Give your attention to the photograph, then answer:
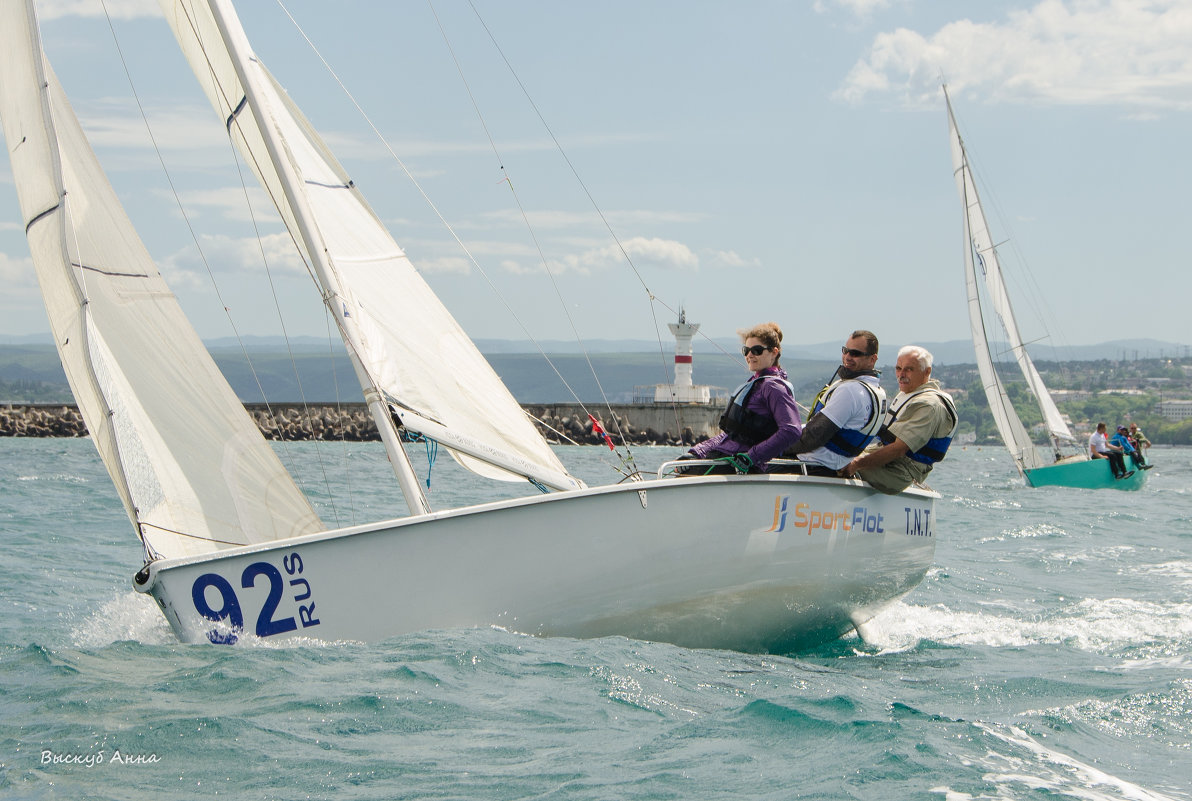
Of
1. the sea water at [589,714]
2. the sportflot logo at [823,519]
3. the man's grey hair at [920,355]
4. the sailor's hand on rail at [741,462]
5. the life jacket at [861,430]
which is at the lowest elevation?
the sea water at [589,714]

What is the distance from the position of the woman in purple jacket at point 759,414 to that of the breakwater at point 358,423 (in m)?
36.0

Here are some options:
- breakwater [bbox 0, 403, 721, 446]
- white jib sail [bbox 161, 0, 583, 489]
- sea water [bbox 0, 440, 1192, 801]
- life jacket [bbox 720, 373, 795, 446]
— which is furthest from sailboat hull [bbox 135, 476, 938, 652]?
breakwater [bbox 0, 403, 721, 446]

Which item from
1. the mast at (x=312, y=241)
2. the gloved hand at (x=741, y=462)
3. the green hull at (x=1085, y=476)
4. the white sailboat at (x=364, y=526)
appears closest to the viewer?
the white sailboat at (x=364, y=526)

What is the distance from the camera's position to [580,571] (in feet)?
16.3

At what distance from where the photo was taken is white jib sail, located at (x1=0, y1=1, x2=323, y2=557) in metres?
5.18

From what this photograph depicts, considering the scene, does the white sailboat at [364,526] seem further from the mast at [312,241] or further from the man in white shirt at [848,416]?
the man in white shirt at [848,416]

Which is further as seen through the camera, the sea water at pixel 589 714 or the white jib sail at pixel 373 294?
the white jib sail at pixel 373 294

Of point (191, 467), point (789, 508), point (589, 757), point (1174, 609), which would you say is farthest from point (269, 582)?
point (1174, 609)

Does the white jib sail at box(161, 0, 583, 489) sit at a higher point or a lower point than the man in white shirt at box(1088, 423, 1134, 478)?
higher

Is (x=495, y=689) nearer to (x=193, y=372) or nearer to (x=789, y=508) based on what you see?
(x=789, y=508)

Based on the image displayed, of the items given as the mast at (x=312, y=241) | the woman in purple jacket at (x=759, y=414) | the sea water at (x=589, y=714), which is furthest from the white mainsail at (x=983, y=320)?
the mast at (x=312, y=241)

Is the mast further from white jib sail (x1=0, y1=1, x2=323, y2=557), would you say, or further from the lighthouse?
the lighthouse

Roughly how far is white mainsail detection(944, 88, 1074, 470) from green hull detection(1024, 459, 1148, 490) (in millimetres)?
666

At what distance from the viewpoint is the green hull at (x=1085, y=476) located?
2406 centimetres
